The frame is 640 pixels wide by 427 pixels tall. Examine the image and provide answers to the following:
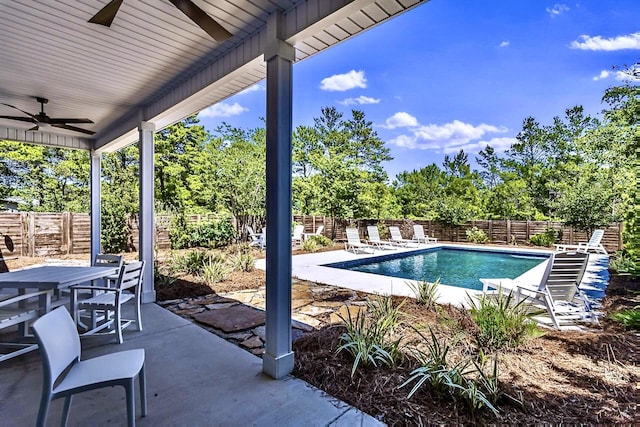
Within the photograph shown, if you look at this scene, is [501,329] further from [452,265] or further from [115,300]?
[452,265]

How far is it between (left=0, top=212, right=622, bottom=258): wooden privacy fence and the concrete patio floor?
8.39 meters

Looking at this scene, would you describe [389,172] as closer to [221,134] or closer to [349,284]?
[221,134]

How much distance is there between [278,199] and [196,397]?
162cm

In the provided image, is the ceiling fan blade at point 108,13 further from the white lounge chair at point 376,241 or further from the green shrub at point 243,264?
the white lounge chair at point 376,241

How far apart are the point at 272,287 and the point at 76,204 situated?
46.2ft

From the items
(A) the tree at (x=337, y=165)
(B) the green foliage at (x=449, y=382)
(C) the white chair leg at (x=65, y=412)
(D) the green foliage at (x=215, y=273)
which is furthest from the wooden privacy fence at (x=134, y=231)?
(B) the green foliage at (x=449, y=382)

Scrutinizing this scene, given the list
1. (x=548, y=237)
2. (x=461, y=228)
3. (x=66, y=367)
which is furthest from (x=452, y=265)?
(x=66, y=367)

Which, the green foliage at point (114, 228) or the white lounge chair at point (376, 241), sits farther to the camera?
the white lounge chair at point (376, 241)

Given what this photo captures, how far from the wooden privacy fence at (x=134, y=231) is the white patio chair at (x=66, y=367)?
9.75 metres

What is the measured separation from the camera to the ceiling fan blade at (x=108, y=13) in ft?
7.83

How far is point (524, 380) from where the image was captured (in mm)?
2570

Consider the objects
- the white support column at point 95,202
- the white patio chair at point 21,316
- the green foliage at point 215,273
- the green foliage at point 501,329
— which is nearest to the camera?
the white patio chair at point 21,316

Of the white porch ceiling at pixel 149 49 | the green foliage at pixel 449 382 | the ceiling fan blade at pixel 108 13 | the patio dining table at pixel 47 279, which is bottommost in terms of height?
the green foliage at pixel 449 382

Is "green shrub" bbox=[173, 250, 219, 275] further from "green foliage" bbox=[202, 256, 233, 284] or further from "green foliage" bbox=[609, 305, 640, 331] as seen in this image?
"green foliage" bbox=[609, 305, 640, 331]
